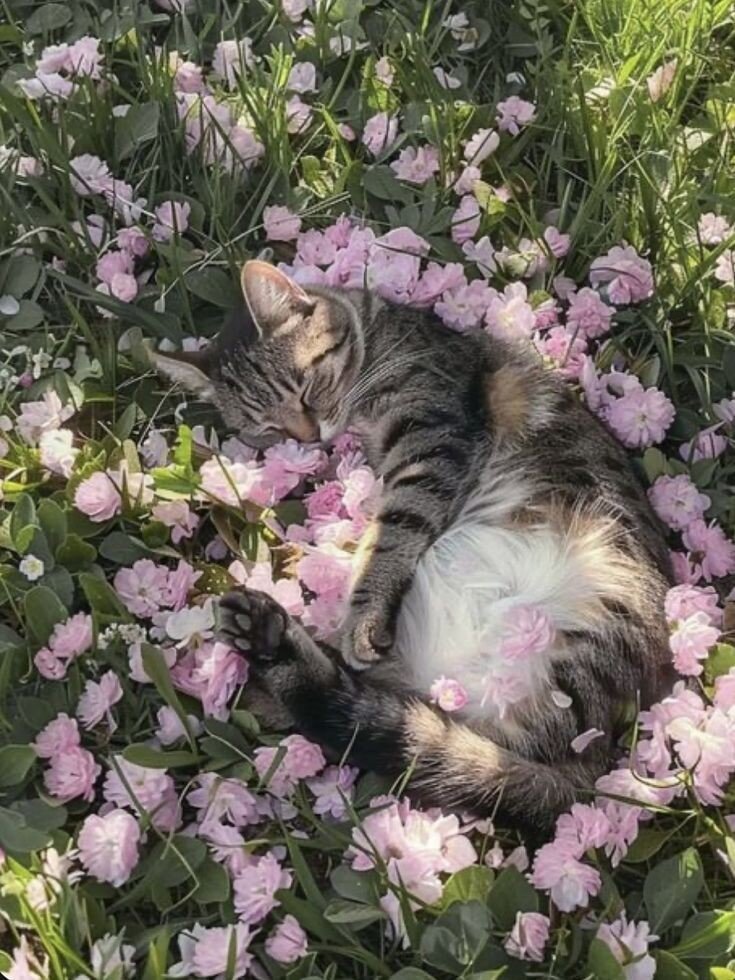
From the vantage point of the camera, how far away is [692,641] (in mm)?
1894

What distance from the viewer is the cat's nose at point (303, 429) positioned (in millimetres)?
2172

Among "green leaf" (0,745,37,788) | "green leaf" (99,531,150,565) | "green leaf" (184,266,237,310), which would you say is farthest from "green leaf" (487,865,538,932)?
"green leaf" (184,266,237,310)

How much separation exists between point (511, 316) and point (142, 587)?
85 cm

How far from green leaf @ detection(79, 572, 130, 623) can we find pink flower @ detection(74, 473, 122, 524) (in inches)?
5.1

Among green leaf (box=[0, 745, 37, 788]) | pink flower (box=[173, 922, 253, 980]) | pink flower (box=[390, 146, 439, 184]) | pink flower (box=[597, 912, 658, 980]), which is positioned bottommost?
pink flower (box=[173, 922, 253, 980])

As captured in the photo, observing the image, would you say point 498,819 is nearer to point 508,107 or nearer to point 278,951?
point 278,951

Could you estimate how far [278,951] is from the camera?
1.69 metres

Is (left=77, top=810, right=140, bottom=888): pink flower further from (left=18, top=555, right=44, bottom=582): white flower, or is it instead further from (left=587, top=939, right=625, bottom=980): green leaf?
(left=587, top=939, right=625, bottom=980): green leaf

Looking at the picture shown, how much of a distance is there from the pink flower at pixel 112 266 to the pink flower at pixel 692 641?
124 cm

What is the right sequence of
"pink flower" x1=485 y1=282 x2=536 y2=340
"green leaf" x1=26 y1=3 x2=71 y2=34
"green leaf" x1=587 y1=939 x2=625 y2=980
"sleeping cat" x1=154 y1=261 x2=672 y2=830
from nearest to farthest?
1. "green leaf" x1=587 y1=939 x2=625 y2=980
2. "sleeping cat" x1=154 y1=261 x2=672 y2=830
3. "pink flower" x1=485 y1=282 x2=536 y2=340
4. "green leaf" x1=26 y1=3 x2=71 y2=34

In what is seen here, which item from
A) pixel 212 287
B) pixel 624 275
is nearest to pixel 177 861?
pixel 212 287

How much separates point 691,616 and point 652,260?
85 cm

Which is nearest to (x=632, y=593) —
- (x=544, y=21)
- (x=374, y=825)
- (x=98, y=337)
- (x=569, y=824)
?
(x=569, y=824)

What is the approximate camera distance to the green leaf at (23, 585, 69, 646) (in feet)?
6.36
